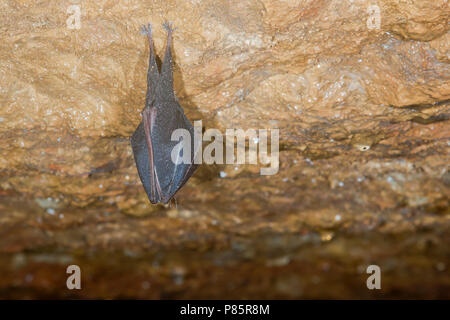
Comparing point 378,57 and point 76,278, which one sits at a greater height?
point 378,57

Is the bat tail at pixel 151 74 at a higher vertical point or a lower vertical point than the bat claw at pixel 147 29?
lower

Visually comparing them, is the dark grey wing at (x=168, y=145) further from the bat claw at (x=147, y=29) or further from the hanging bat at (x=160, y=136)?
the bat claw at (x=147, y=29)

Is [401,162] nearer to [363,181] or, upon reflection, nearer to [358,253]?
[363,181]

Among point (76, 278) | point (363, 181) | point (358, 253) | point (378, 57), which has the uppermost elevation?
point (378, 57)

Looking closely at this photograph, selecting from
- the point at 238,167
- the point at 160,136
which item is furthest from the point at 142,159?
the point at 238,167

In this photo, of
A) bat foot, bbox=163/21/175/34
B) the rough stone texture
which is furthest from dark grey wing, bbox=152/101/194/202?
bat foot, bbox=163/21/175/34

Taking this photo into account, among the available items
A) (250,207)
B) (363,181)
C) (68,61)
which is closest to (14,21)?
(68,61)

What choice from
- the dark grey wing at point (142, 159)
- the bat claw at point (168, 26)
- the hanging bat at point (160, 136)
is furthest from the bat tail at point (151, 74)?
the dark grey wing at point (142, 159)
